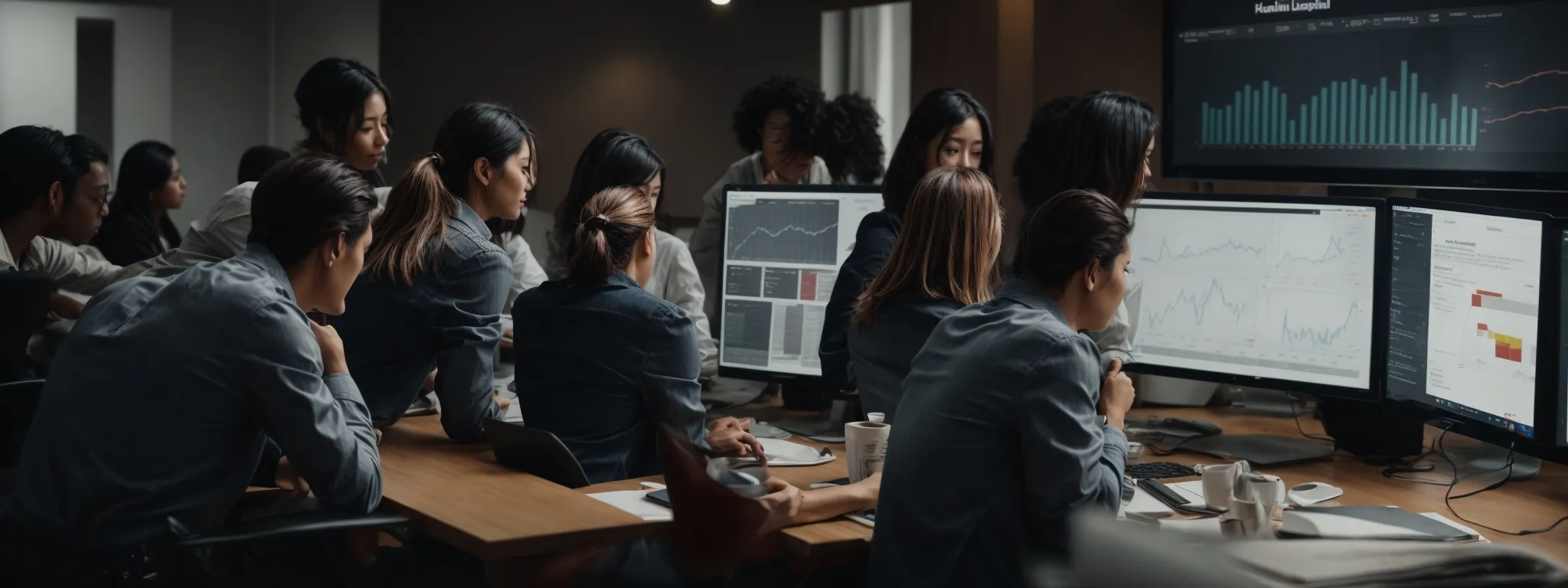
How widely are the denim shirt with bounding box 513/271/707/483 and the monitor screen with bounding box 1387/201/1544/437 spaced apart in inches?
49.7

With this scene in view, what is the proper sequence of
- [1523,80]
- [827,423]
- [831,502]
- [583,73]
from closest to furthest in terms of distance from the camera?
[831,502] → [1523,80] → [827,423] → [583,73]

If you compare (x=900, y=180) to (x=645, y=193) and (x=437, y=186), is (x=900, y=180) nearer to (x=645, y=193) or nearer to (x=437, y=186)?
(x=645, y=193)

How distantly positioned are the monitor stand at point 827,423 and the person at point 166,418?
1089 mm

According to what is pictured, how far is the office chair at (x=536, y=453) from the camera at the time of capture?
7.69ft

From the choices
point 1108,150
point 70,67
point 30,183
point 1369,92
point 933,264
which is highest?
point 70,67

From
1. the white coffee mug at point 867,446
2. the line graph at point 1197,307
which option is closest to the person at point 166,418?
the white coffee mug at point 867,446

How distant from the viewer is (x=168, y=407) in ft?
6.40

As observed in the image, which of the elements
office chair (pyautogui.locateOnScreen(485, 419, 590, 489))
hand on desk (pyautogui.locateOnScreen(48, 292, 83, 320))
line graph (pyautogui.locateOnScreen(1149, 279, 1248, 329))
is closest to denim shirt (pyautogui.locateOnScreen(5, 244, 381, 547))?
office chair (pyautogui.locateOnScreen(485, 419, 590, 489))

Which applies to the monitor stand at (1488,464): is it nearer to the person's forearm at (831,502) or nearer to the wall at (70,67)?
the person's forearm at (831,502)

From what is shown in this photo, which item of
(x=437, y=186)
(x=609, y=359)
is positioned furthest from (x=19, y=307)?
(x=609, y=359)

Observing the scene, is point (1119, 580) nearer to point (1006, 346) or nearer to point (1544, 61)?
point (1006, 346)

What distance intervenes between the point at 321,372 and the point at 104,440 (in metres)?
0.30

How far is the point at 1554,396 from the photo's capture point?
87.0 inches

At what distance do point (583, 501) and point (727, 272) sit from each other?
114 cm
